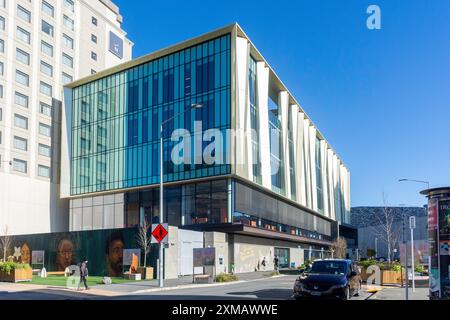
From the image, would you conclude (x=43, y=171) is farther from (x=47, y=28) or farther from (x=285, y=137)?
(x=285, y=137)

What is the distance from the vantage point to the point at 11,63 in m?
61.2

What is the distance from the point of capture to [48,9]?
67375mm

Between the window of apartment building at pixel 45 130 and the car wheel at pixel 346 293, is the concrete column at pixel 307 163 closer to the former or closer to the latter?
the window of apartment building at pixel 45 130

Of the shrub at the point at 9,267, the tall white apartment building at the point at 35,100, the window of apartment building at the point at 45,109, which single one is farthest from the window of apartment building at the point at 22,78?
the shrub at the point at 9,267

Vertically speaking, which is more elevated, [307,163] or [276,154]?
[307,163]

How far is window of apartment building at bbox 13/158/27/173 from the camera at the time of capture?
199 feet

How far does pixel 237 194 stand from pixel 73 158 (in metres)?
25.1

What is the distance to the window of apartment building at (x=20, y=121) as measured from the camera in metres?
61.2

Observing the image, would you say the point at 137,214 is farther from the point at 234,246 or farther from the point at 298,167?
the point at 298,167

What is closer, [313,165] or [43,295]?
[43,295]

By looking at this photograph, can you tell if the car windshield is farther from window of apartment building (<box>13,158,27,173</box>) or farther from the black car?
window of apartment building (<box>13,158,27,173</box>)

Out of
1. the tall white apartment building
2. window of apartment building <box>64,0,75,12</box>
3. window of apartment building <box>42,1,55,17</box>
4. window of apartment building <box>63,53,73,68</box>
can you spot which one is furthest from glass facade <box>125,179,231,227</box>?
window of apartment building <box>64,0,75,12</box>

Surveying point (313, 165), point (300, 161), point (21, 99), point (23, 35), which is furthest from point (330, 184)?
point (23, 35)

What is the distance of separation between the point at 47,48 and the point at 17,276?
4235 cm
